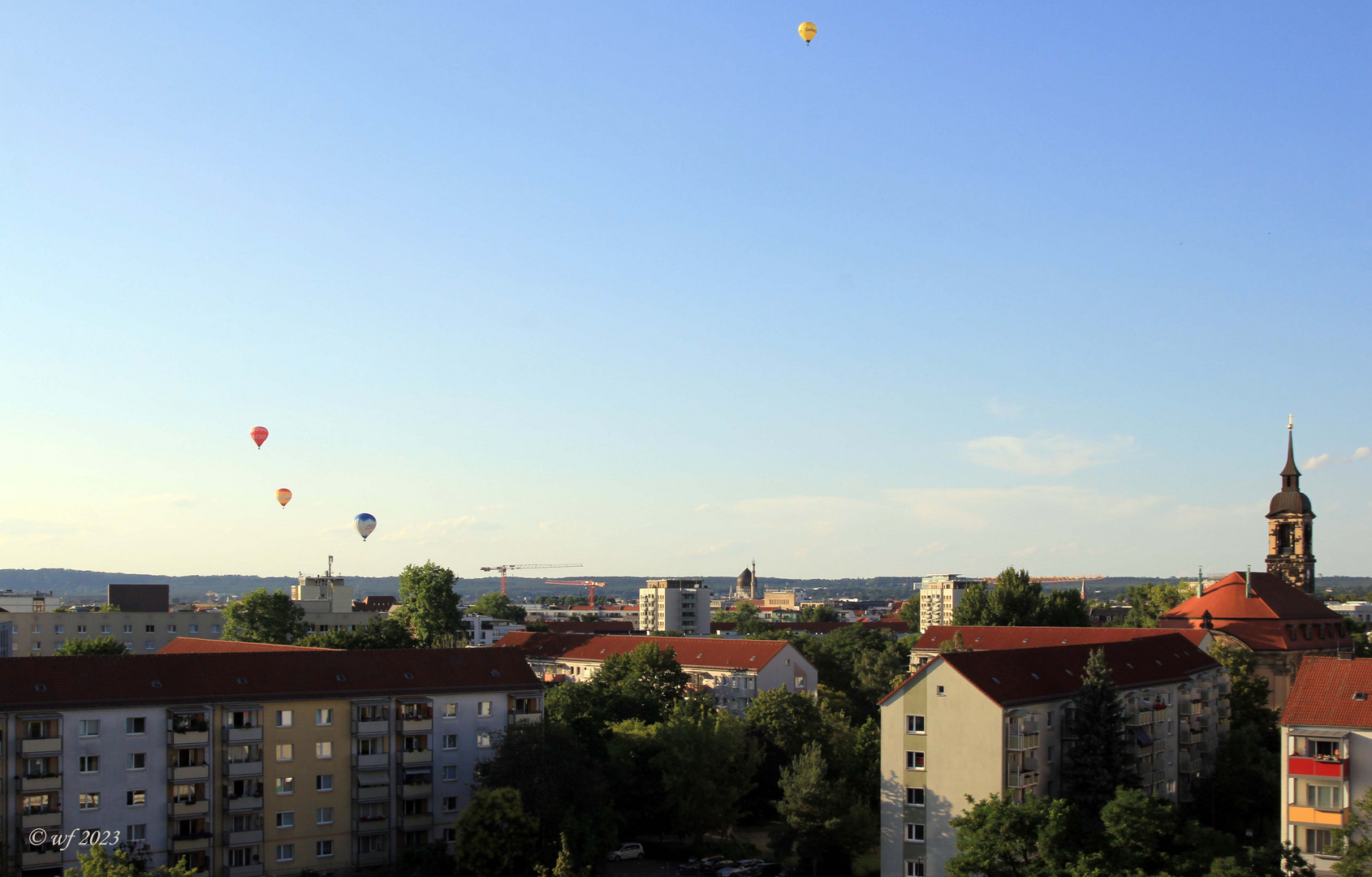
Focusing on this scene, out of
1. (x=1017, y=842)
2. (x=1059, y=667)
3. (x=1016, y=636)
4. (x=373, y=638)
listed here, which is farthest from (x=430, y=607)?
(x=1017, y=842)

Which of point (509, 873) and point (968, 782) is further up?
point (968, 782)

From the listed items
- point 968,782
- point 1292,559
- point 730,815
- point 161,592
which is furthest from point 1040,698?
point 161,592

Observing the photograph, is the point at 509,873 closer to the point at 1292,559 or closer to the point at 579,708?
the point at 579,708

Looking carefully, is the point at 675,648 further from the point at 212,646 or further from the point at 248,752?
the point at 248,752

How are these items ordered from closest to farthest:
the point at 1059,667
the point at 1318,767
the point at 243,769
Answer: the point at 1318,767, the point at 243,769, the point at 1059,667

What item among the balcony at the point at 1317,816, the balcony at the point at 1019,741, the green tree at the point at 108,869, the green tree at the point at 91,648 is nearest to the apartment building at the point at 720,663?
the green tree at the point at 91,648

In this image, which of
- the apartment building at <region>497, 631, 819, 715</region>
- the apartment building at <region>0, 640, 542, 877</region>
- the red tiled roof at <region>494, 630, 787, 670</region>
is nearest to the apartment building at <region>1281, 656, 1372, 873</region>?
the apartment building at <region>0, 640, 542, 877</region>
